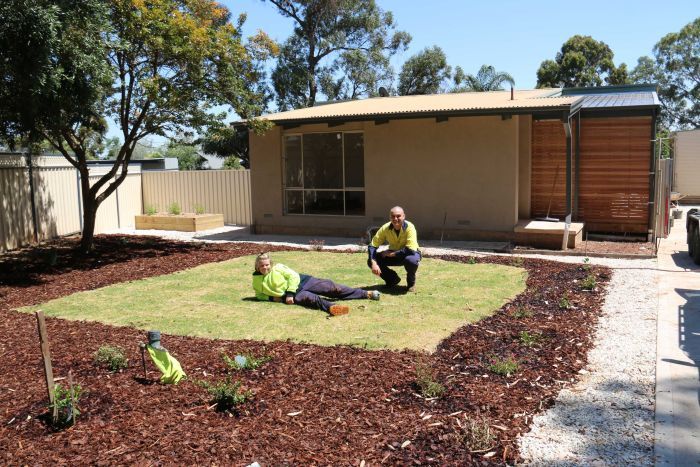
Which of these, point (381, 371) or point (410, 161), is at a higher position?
point (410, 161)

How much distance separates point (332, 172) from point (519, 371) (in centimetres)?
1127

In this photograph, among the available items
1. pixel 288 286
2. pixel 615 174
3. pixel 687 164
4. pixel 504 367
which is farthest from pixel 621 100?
pixel 687 164

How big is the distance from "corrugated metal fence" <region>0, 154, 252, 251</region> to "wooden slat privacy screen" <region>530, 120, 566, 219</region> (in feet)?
28.4

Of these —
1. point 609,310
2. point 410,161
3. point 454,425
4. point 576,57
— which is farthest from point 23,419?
point 576,57

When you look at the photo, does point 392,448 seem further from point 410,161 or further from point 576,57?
point 576,57

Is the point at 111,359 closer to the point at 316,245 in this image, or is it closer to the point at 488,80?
the point at 316,245

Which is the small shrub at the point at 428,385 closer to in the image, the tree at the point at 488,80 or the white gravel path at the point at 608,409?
the white gravel path at the point at 608,409

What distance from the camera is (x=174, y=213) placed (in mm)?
18906

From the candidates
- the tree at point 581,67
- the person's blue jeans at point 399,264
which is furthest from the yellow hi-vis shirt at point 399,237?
the tree at point 581,67

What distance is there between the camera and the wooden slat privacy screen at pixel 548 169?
14.8 m

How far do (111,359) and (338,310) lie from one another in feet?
9.13

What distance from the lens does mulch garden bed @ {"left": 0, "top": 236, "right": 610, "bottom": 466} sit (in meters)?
3.87

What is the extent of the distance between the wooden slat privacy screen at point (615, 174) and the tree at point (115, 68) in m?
7.96

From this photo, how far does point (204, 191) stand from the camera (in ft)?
65.2
